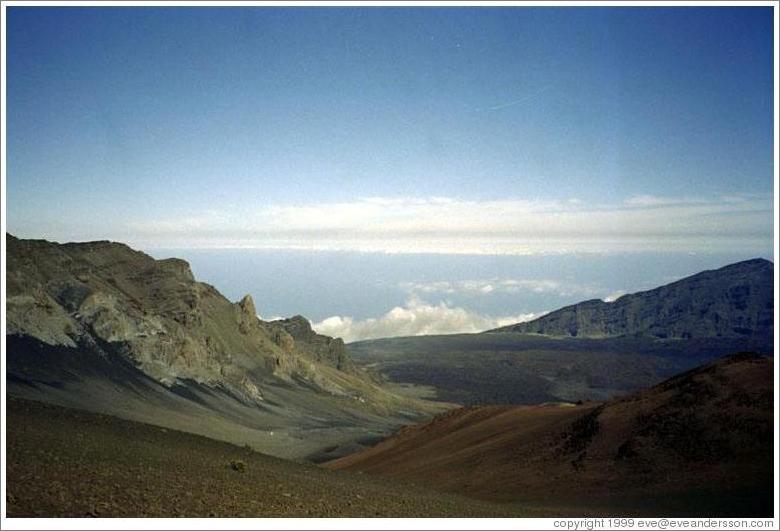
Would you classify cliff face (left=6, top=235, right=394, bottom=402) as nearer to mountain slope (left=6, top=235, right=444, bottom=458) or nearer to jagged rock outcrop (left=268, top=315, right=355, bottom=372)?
mountain slope (left=6, top=235, right=444, bottom=458)

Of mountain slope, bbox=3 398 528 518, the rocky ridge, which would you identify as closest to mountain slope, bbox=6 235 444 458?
the rocky ridge

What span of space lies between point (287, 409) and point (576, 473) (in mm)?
53274

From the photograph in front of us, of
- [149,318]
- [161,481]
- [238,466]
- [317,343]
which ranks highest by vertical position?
[149,318]

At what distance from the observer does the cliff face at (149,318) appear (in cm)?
5612

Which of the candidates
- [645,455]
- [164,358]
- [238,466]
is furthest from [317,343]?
[238,466]

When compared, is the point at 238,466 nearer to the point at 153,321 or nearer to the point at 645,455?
the point at 645,455

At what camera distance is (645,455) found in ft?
75.8

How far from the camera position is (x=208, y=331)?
82562mm

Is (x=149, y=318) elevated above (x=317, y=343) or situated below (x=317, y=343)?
above

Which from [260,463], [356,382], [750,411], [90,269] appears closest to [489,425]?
[750,411]

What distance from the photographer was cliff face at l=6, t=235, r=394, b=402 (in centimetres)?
5612

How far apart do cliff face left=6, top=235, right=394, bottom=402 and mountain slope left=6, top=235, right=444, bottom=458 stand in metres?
0.15

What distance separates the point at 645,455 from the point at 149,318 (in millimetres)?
58341

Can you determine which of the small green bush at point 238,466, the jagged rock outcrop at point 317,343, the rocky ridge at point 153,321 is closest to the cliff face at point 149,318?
the rocky ridge at point 153,321
